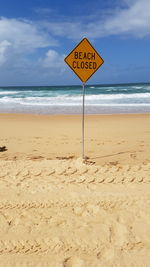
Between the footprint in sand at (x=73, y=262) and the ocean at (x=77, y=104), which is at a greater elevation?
the ocean at (x=77, y=104)

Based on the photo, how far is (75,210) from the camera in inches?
160

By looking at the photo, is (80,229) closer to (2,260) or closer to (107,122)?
(2,260)

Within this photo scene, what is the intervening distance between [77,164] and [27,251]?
9.06 ft

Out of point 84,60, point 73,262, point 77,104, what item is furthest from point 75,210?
point 77,104

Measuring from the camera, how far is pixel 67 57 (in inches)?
235

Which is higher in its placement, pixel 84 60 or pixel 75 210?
pixel 84 60

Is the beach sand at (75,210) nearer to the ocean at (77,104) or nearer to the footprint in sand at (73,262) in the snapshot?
the footprint in sand at (73,262)

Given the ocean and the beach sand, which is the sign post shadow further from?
the ocean

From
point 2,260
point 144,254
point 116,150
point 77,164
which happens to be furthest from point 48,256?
point 116,150

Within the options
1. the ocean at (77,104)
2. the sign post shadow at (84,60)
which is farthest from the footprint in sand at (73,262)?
the ocean at (77,104)

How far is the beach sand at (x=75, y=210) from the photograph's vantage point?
3.14m

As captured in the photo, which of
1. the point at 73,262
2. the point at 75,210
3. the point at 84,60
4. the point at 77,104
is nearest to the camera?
the point at 73,262

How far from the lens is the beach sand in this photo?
314 centimetres

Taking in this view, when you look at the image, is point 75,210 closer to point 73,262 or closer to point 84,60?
point 73,262
